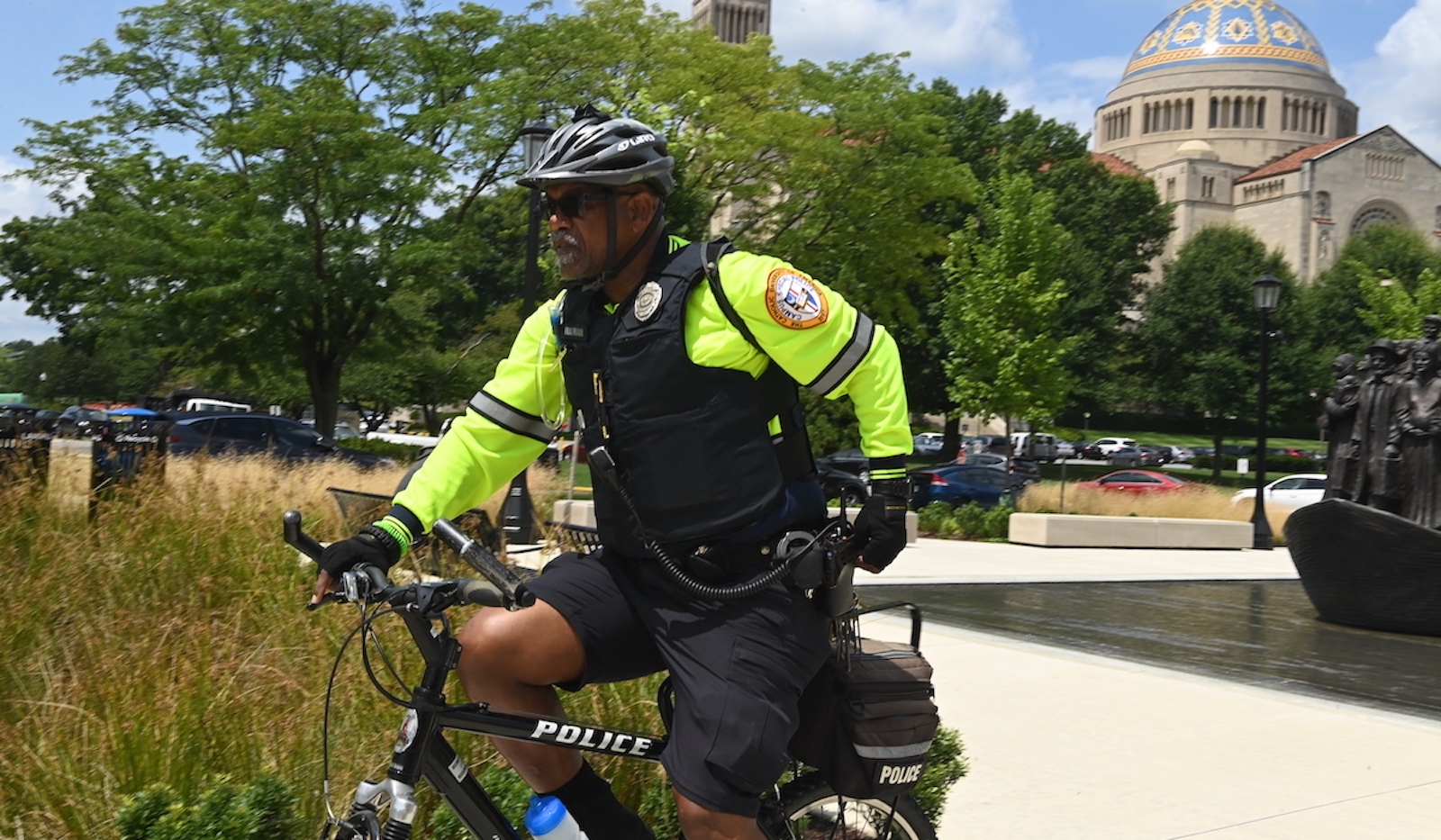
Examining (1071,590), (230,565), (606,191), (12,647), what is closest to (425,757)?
(606,191)

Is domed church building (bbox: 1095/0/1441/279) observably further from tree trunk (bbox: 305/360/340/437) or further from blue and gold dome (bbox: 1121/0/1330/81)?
tree trunk (bbox: 305/360/340/437)

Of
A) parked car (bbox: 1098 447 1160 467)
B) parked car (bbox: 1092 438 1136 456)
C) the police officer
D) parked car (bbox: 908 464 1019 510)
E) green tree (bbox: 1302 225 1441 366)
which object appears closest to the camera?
the police officer

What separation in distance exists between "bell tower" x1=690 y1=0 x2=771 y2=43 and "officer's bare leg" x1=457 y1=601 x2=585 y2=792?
119332mm

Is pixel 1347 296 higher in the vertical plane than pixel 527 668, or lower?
higher

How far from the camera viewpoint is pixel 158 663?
14.6 ft

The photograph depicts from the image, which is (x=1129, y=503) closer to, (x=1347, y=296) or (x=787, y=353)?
(x=787, y=353)

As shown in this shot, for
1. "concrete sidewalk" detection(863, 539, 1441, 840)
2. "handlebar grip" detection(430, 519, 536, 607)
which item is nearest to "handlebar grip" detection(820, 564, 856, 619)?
"handlebar grip" detection(430, 519, 536, 607)

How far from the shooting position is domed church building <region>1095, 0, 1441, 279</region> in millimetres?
95562

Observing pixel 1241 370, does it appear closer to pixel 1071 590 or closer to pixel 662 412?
pixel 1071 590

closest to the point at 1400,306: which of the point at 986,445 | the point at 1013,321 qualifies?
the point at 1013,321

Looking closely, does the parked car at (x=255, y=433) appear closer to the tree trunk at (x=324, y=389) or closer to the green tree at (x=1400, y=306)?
the tree trunk at (x=324, y=389)

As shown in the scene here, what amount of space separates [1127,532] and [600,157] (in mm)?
18908

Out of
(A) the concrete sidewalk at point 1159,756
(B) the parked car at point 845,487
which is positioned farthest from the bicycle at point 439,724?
(A) the concrete sidewalk at point 1159,756

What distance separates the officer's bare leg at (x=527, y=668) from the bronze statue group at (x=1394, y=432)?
406 inches
